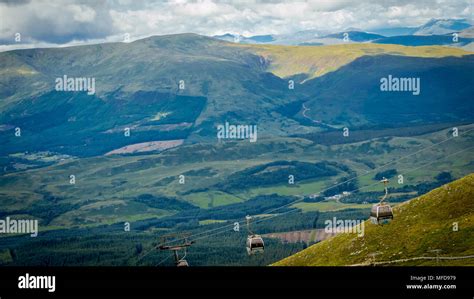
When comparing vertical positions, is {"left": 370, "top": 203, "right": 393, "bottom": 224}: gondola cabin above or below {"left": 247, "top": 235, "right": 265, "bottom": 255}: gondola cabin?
above

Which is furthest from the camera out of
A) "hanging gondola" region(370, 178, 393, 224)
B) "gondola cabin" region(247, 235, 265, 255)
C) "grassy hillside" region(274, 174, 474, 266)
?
"grassy hillside" region(274, 174, 474, 266)

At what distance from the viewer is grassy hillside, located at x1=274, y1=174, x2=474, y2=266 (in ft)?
382

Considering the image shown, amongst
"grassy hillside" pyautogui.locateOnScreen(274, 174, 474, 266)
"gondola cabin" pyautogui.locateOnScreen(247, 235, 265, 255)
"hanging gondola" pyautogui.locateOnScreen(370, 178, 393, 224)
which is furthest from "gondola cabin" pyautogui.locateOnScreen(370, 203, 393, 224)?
"grassy hillside" pyautogui.locateOnScreen(274, 174, 474, 266)

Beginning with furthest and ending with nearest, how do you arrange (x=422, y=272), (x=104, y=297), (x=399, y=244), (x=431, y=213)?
(x=431, y=213) < (x=399, y=244) < (x=422, y=272) < (x=104, y=297)

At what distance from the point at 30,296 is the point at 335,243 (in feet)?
395

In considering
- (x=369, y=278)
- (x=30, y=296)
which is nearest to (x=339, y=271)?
(x=369, y=278)

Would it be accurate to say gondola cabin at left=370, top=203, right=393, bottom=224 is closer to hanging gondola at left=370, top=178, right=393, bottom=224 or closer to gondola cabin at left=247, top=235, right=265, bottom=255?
hanging gondola at left=370, top=178, right=393, bottom=224

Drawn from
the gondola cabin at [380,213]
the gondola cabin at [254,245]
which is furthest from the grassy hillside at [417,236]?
the gondola cabin at [254,245]

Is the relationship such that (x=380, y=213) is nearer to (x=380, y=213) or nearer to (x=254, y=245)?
(x=380, y=213)

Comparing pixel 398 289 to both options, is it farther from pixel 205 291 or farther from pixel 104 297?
pixel 104 297

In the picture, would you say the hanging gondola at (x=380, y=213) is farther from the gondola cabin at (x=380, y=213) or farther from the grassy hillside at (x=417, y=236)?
the grassy hillside at (x=417, y=236)

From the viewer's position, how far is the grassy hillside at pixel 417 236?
382ft

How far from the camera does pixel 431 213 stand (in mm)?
136500

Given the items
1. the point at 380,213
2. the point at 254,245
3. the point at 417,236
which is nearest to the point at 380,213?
the point at 380,213
